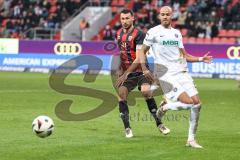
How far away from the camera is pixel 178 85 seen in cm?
1127

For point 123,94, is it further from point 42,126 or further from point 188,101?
point 42,126

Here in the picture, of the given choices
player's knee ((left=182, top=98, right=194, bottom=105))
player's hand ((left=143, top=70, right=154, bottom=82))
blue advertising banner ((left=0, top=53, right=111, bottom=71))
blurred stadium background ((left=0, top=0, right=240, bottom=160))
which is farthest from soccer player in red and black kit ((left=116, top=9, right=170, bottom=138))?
blue advertising banner ((left=0, top=53, right=111, bottom=71))

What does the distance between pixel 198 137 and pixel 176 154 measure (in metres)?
2.22

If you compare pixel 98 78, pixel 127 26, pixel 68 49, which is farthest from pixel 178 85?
pixel 68 49

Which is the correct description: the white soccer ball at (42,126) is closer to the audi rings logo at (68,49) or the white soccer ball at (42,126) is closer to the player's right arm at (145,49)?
the player's right arm at (145,49)

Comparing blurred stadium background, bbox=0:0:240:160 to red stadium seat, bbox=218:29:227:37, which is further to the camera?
red stadium seat, bbox=218:29:227:37

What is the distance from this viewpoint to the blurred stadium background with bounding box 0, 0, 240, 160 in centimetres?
1085

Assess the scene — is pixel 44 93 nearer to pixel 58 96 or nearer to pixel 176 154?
pixel 58 96

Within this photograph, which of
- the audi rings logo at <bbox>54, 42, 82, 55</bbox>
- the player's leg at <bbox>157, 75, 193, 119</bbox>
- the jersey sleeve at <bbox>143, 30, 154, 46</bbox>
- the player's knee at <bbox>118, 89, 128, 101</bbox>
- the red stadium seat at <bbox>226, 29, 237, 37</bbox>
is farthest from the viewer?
the red stadium seat at <bbox>226, 29, 237, 37</bbox>

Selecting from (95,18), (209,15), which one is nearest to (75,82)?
(209,15)

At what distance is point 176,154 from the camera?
1020 centimetres

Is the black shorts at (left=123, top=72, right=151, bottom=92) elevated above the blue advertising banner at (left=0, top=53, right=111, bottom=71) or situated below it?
above

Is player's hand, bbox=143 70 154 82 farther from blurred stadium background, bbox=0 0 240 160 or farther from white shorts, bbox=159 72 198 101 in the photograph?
blurred stadium background, bbox=0 0 240 160

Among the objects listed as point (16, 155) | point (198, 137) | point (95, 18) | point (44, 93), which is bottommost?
point (95, 18)
